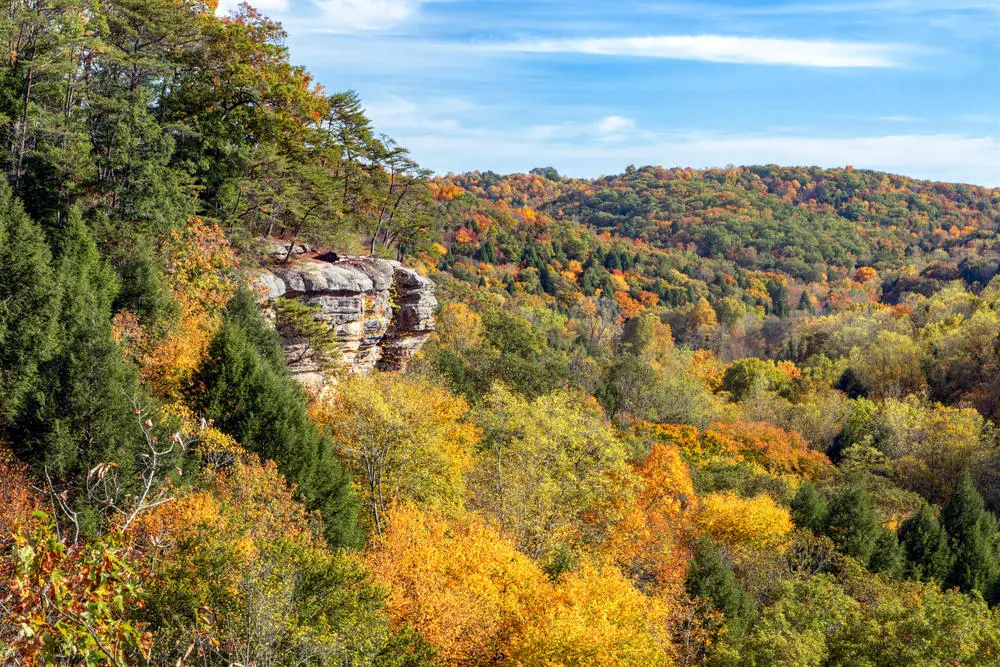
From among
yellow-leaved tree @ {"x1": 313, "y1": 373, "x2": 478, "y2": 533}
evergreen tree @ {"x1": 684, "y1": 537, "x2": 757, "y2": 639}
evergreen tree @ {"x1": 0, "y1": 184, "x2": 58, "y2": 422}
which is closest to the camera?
evergreen tree @ {"x1": 0, "y1": 184, "x2": 58, "y2": 422}

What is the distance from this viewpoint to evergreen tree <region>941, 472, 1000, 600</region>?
3762 cm

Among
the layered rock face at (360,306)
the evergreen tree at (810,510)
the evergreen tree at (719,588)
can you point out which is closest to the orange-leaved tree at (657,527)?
the evergreen tree at (719,588)

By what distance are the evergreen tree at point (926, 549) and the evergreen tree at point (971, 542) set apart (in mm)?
838

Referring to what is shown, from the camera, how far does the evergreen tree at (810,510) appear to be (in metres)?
38.3

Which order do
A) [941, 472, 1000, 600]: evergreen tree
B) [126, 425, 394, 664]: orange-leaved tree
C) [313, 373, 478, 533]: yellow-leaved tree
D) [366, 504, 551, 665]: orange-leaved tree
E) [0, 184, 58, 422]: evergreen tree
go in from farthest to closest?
[941, 472, 1000, 600]: evergreen tree, [313, 373, 478, 533]: yellow-leaved tree, [0, 184, 58, 422]: evergreen tree, [366, 504, 551, 665]: orange-leaved tree, [126, 425, 394, 664]: orange-leaved tree

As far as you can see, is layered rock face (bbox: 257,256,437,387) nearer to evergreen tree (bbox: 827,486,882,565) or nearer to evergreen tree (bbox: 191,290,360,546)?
evergreen tree (bbox: 191,290,360,546)

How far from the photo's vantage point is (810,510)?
38812mm

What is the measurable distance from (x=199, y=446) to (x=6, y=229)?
975 centimetres

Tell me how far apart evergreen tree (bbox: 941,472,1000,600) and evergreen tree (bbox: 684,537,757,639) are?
1637 cm

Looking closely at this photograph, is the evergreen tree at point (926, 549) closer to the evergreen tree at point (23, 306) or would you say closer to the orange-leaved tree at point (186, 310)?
the orange-leaved tree at point (186, 310)

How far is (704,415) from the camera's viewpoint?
65250 millimetres

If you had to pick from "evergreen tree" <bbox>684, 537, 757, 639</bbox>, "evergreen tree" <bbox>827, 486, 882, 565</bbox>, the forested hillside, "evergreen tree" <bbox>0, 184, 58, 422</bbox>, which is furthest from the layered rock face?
"evergreen tree" <bbox>827, 486, 882, 565</bbox>

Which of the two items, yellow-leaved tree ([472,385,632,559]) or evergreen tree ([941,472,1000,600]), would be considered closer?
yellow-leaved tree ([472,385,632,559])

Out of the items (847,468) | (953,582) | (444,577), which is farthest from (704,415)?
(444,577)
